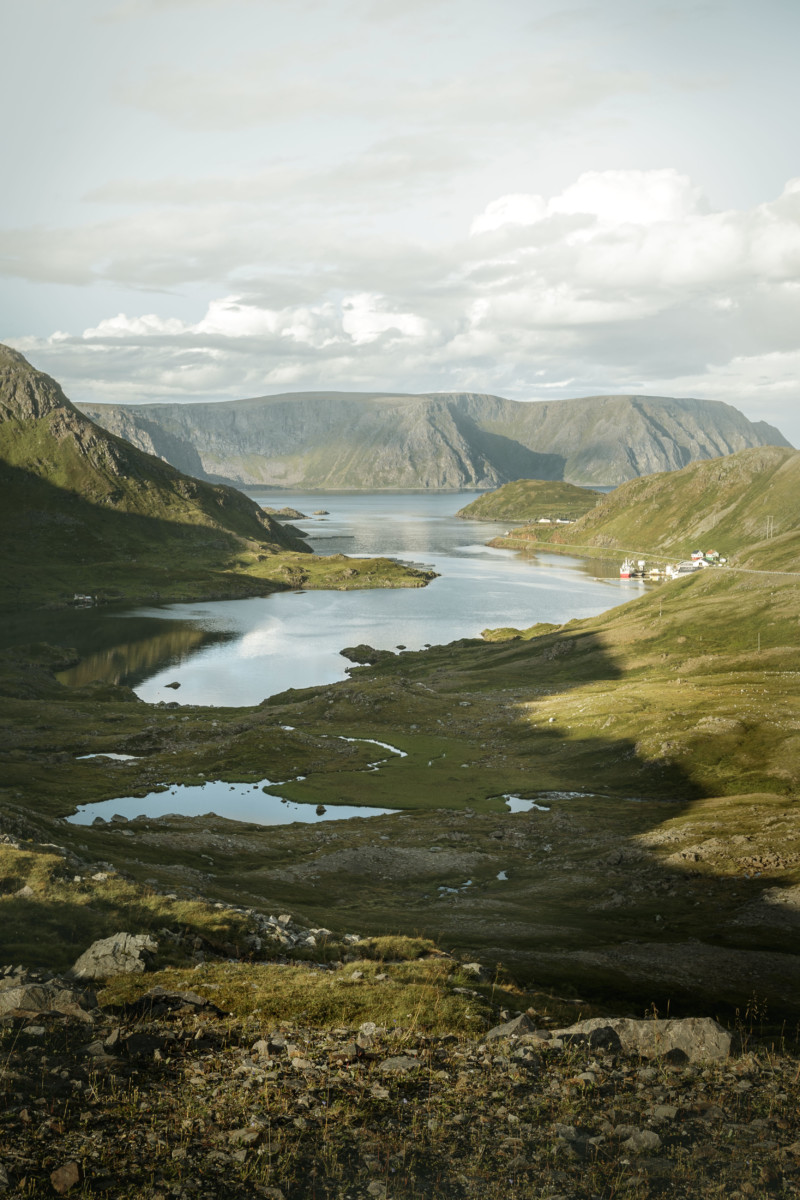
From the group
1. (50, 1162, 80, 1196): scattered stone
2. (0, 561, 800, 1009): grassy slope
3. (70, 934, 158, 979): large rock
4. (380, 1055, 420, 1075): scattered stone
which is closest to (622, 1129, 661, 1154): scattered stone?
(380, 1055, 420, 1075): scattered stone

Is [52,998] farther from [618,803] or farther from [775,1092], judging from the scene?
[618,803]

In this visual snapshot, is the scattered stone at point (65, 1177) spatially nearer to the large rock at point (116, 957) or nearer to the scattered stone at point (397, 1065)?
the scattered stone at point (397, 1065)

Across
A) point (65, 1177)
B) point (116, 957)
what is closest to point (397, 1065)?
point (65, 1177)

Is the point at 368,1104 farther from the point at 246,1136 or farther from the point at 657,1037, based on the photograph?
the point at 657,1037

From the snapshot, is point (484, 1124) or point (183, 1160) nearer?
point (183, 1160)

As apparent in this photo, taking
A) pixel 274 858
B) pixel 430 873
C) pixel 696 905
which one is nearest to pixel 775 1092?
pixel 696 905

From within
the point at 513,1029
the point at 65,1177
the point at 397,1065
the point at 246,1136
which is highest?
the point at 65,1177
